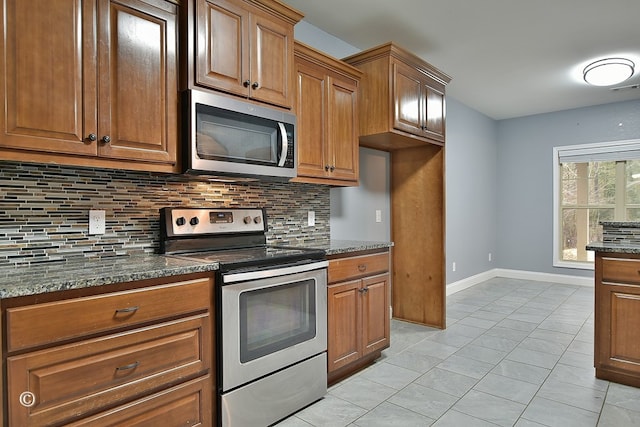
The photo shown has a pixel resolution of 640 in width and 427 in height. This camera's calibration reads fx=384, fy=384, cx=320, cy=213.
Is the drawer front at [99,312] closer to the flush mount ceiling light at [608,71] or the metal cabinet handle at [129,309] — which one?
the metal cabinet handle at [129,309]

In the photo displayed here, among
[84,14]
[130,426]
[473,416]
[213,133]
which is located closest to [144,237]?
[213,133]

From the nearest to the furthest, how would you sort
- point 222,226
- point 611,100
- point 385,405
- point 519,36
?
point 385,405, point 222,226, point 519,36, point 611,100

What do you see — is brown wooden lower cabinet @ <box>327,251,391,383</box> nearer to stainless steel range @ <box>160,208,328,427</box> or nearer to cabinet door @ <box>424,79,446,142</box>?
stainless steel range @ <box>160,208,328,427</box>

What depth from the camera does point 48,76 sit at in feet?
5.04

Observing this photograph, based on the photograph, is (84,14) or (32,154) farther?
(84,14)

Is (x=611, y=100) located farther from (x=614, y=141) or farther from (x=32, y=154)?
(x=32, y=154)

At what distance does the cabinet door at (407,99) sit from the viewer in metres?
3.12

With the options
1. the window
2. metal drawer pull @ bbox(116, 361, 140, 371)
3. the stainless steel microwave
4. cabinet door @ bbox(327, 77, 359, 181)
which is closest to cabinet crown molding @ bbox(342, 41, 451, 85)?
cabinet door @ bbox(327, 77, 359, 181)

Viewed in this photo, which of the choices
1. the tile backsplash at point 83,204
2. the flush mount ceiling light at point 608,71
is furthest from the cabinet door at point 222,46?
the flush mount ceiling light at point 608,71

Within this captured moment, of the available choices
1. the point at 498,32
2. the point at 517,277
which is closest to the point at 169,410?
the point at 498,32

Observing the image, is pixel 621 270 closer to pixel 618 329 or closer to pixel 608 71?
pixel 618 329

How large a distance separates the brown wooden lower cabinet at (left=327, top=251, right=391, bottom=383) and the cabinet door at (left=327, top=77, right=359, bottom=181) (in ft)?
2.28

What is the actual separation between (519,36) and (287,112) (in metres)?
2.43

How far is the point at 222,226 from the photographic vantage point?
241 cm
